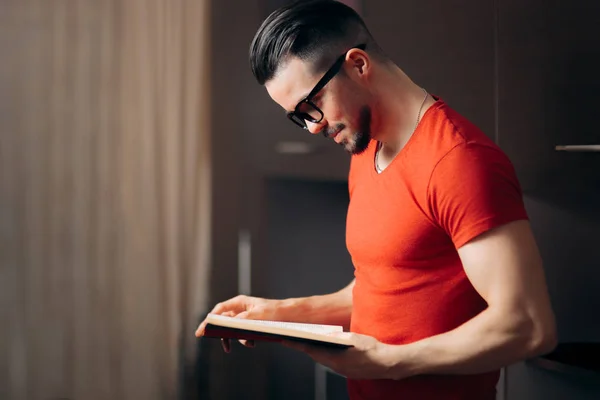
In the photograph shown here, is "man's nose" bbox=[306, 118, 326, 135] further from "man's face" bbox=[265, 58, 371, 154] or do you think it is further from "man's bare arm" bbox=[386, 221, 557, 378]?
"man's bare arm" bbox=[386, 221, 557, 378]

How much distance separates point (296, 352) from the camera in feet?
5.97

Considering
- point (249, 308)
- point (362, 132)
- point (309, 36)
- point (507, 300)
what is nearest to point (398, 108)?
point (362, 132)

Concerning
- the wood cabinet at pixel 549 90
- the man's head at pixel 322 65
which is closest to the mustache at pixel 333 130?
the man's head at pixel 322 65

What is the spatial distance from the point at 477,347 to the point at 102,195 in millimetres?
825

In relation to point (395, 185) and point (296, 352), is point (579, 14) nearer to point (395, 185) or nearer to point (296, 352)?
point (395, 185)

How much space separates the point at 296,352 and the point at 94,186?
660mm

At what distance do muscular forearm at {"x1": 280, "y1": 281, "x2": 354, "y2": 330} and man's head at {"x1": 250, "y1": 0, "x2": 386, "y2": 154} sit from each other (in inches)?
13.9

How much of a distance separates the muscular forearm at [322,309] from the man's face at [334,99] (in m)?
0.35

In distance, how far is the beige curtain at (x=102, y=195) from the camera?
1.43 metres

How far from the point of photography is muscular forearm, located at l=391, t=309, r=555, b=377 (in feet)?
3.54

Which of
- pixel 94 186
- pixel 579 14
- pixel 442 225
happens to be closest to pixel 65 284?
pixel 94 186

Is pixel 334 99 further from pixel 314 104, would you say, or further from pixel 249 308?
pixel 249 308

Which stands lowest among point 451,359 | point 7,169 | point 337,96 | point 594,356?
point 594,356

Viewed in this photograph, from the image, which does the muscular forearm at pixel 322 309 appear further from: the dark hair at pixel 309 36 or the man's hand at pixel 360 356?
the dark hair at pixel 309 36
